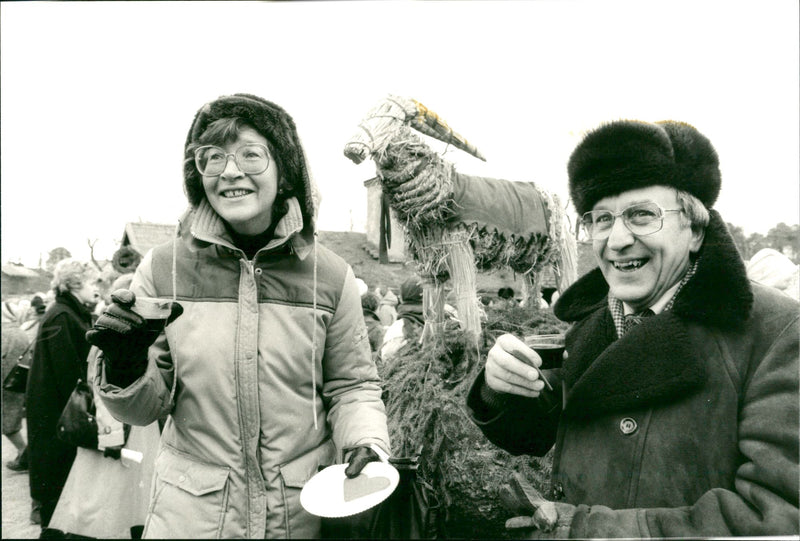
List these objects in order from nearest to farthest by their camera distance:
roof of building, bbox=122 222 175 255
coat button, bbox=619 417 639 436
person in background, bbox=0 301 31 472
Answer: coat button, bbox=619 417 639 436, roof of building, bbox=122 222 175 255, person in background, bbox=0 301 31 472

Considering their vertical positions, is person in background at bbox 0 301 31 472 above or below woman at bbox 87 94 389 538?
below

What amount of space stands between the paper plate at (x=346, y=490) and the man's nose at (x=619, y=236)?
81cm

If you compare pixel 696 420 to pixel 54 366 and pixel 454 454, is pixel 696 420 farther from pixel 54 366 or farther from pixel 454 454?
pixel 54 366

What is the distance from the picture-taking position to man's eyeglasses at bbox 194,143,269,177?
1742 mm

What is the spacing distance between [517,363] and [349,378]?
527 mm

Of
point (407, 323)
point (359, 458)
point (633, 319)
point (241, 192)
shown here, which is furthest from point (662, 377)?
point (407, 323)

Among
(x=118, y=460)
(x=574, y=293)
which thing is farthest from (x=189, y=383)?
(x=118, y=460)

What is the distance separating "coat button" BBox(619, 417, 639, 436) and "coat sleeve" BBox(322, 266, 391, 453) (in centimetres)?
63

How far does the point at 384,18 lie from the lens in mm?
1948

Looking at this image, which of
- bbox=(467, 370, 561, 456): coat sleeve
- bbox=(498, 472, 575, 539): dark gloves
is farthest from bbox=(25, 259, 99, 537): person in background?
bbox=(498, 472, 575, 539): dark gloves

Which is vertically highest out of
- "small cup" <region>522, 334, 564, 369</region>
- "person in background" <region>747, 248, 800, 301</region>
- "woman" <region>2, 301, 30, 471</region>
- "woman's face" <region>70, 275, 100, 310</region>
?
"person in background" <region>747, 248, 800, 301</region>

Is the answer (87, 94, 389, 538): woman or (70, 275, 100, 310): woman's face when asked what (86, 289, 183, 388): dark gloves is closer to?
(87, 94, 389, 538): woman

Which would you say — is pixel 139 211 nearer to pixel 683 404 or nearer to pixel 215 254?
pixel 215 254

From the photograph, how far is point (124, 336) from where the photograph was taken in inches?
57.7
